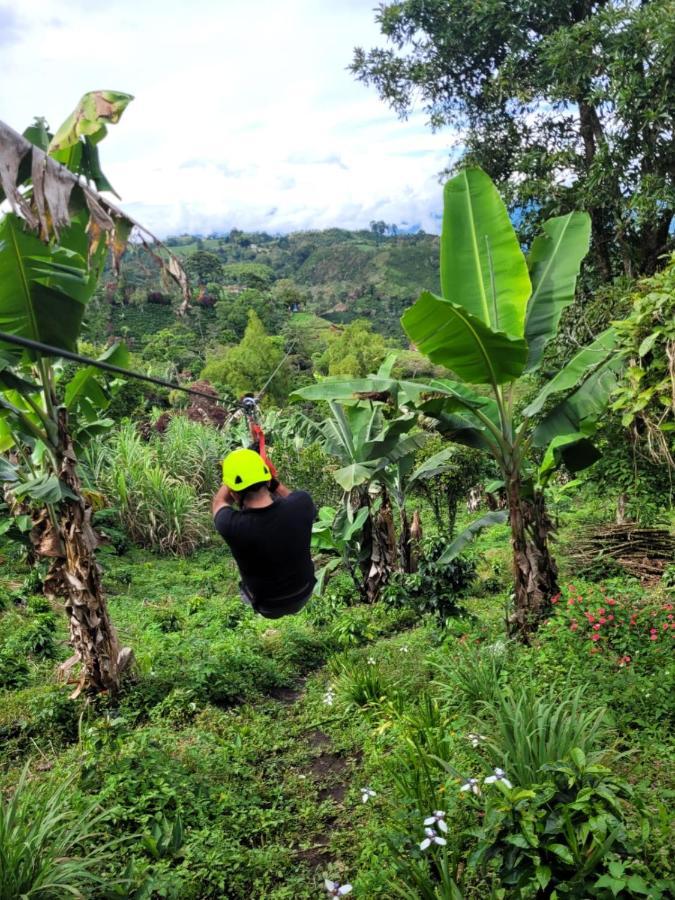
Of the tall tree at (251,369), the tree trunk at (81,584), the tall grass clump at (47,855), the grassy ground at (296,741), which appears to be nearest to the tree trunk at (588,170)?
the grassy ground at (296,741)

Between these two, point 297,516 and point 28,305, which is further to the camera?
point 28,305

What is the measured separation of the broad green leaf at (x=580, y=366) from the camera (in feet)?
14.7

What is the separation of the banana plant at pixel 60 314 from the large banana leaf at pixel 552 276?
124 inches

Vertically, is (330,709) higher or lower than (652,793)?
lower

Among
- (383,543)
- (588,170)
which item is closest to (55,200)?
(383,543)

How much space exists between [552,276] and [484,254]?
0.63 metres

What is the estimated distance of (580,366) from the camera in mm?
4578

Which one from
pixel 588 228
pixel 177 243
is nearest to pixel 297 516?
pixel 588 228

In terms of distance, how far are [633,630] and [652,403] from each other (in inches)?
68.6

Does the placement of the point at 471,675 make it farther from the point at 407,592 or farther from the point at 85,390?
the point at 85,390

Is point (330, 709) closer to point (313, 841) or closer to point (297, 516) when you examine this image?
point (313, 841)

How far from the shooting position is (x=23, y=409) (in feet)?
16.0

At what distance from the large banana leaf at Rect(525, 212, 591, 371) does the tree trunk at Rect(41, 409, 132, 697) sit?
3.72m

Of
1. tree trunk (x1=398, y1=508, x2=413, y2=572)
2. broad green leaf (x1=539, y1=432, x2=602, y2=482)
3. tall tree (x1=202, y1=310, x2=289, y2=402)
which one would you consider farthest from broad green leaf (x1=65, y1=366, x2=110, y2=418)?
tall tree (x1=202, y1=310, x2=289, y2=402)
